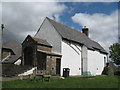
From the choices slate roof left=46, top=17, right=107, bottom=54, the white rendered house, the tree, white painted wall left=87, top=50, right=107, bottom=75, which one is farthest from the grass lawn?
the tree

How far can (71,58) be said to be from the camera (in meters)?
28.4

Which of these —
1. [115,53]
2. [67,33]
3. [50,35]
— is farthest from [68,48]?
[115,53]

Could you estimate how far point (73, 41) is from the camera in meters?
29.2

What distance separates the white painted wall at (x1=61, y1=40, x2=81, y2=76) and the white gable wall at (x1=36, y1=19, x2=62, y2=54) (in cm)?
110

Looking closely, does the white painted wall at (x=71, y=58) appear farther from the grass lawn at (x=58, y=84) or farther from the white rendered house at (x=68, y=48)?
the grass lawn at (x=58, y=84)

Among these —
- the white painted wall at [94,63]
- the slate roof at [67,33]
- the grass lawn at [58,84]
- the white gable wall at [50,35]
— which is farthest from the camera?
the white painted wall at [94,63]

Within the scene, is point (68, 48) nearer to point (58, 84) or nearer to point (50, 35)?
point (50, 35)

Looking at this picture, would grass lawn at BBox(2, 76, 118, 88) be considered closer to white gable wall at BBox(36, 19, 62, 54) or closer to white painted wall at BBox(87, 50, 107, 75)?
white gable wall at BBox(36, 19, 62, 54)

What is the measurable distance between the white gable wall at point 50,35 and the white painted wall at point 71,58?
43.2 inches

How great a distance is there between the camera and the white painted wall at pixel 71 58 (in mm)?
26737

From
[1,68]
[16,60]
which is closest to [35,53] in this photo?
[1,68]

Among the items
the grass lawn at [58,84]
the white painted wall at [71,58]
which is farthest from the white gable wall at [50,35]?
the grass lawn at [58,84]

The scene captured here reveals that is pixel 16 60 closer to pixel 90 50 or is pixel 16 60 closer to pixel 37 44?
pixel 37 44

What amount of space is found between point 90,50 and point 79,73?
6.33 meters
